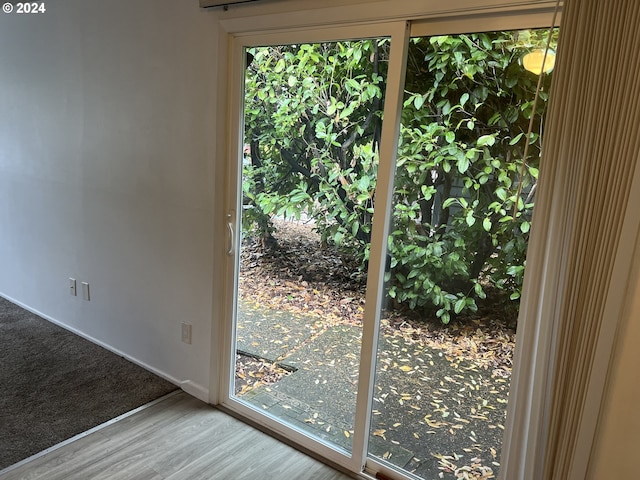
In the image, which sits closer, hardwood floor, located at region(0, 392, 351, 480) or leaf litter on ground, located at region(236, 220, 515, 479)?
leaf litter on ground, located at region(236, 220, 515, 479)

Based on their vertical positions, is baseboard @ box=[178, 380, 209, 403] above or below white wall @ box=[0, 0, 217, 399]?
below

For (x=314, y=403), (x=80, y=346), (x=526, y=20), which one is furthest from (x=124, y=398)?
(x=526, y=20)

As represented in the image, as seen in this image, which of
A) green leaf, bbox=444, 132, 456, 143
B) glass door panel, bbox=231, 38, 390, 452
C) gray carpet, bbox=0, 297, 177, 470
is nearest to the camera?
green leaf, bbox=444, 132, 456, 143

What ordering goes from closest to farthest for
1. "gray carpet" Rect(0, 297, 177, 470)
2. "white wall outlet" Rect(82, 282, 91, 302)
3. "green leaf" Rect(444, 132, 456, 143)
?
"green leaf" Rect(444, 132, 456, 143)
"gray carpet" Rect(0, 297, 177, 470)
"white wall outlet" Rect(82, 282, 91, 302)

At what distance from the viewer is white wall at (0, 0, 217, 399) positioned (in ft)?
8.16

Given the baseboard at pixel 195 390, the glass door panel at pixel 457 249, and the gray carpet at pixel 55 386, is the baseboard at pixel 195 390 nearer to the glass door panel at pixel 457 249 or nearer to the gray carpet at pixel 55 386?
the gray carpet at pixel 55 386

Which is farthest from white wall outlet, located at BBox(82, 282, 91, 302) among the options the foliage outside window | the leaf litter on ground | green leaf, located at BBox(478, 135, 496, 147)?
green leaf, located at BBox(478, 135, 496, 147)

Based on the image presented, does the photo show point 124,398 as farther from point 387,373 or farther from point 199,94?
point 199,94

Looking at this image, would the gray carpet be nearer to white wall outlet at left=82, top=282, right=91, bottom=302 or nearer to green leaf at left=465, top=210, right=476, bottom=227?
white wall outlet at left=82, top=282, right=91, bottom=302

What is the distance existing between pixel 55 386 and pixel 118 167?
1249 mm

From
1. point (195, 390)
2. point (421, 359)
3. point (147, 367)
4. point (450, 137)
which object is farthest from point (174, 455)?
point (450, 137)

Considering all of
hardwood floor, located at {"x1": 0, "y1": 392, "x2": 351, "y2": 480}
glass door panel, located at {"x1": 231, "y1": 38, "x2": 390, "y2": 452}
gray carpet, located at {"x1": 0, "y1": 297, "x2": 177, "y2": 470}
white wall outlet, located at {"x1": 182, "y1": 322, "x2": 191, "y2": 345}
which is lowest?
hardwood floor, located at {"x1": 0, "y1": 392, "x2": 351, "y2": 480}

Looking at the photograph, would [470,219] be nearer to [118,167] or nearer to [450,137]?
[450,137]

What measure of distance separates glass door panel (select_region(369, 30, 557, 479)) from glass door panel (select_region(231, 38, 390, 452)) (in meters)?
0.16
